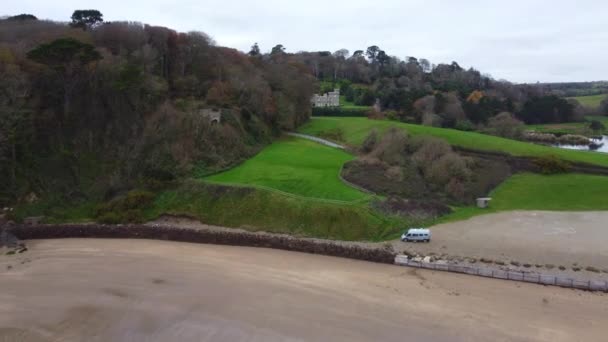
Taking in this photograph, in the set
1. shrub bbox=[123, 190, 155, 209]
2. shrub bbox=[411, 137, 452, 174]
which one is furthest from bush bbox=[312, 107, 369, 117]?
shrub bbox=[123, 190, 155, 209]

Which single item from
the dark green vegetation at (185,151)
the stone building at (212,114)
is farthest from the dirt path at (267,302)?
the stone building at (212,114)

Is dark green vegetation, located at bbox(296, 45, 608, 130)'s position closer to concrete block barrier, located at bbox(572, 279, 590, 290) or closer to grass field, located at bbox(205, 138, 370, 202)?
grass field, located at bbox(205, 138, 370, 202)

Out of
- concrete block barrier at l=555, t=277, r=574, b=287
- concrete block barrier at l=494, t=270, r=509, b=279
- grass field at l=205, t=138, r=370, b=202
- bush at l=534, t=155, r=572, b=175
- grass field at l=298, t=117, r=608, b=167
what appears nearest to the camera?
concrete block barrier at l=555, t=277, r=574, b=287

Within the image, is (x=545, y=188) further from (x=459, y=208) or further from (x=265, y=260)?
(x=265, y=260)

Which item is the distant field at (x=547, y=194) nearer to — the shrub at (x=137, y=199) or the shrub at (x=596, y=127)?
the shrub at (x=137, y=199)

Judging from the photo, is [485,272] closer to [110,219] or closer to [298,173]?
[298,173]
